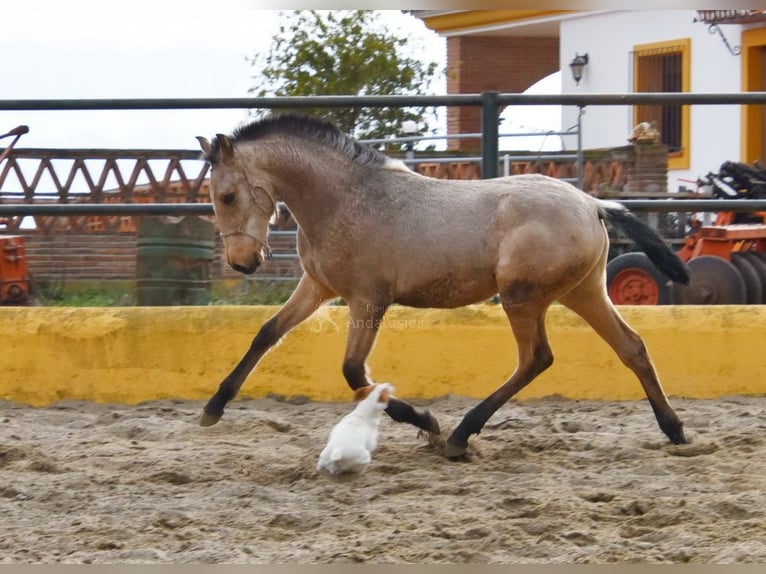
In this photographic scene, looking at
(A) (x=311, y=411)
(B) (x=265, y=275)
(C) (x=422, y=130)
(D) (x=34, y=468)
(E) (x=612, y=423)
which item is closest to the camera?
(D) (x=34, y=468)

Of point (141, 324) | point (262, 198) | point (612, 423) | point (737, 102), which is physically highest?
point (737, 102)

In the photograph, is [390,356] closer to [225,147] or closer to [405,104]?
[405,104]

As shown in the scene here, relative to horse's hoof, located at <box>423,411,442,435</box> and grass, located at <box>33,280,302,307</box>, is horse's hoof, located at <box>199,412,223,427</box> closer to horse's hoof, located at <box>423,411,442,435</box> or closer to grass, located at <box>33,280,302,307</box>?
horse's hoof, located at <box>423,411,442,435</box>

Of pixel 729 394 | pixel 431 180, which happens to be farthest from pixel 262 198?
pixel 729 394

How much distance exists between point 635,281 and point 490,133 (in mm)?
3401

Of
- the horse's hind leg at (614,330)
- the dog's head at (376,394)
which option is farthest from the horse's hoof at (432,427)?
the horse's hind leg at (614,330)

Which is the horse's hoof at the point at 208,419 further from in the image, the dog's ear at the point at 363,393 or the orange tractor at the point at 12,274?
the orange tractor at the point at 12,274

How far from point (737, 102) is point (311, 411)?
2.72 m

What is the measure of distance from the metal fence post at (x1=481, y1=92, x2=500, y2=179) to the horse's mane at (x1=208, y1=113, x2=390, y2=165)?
1248 mm

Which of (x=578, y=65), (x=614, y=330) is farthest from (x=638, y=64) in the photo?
(x=614, y=330)

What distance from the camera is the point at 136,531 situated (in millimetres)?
3684

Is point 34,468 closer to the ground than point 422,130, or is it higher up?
closer to the ground

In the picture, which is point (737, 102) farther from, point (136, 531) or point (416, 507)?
point (136, 531)

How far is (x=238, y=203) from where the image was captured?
504cm
